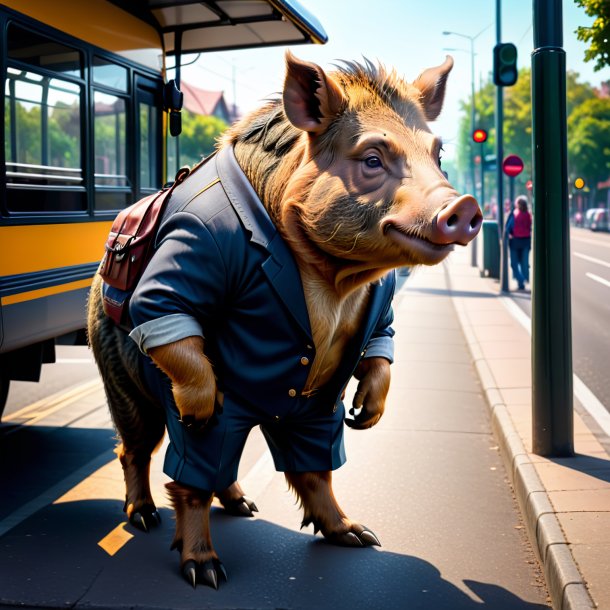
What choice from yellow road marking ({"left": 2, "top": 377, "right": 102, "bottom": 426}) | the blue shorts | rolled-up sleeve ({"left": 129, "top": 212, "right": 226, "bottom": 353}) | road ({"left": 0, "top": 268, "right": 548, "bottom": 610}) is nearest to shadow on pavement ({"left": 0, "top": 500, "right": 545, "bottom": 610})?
road ({"left": 0, "top": 268, "right": 548, "bottom": 610})

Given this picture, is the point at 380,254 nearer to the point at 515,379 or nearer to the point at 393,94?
the point at 393,94

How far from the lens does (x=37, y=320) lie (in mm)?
6020

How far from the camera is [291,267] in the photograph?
3746 mm

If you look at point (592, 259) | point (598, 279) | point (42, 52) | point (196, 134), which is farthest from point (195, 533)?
point (196, 134)

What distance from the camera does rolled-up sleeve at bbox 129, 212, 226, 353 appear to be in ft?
12.1

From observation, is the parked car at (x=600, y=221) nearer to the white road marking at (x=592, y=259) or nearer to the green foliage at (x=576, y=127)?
the green foliage at (x=576, y=127)

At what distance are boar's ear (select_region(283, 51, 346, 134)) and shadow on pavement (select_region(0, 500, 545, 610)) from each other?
75.9 inches

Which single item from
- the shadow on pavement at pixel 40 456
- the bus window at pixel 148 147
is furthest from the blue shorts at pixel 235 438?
the bus window at pixel 148 147

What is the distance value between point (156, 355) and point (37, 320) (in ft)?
8.40

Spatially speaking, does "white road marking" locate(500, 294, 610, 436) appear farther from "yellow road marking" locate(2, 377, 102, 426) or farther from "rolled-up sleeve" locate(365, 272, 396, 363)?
"yellow road marking" locate(2, 377, 102, 426)

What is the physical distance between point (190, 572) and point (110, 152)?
482 cm

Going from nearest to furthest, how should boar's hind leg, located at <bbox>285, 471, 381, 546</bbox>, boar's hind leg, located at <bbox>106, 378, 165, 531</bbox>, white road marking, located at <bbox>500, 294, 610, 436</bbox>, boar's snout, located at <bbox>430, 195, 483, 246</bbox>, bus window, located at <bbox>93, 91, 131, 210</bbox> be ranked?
boar's snout, located at <bbox>430, 195, 483, 246</bbox>, boar's hind leg, located at <bbox>285, 471, 381, 546</bbox>, boar's hind leg, located at <bbox>106, 378, 165, 531</bbox>, white road marking, located at <bbox>500, 294, 610, 436</bbox>, bus window, located at <bbox>93, 91, 131, 210</bbox>

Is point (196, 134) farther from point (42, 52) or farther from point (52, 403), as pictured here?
point (42, 52)

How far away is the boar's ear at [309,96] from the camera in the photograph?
11.5ft
